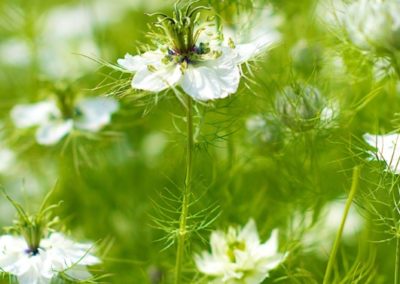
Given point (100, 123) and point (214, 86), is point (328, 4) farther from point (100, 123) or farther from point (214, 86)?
point (100, 123)

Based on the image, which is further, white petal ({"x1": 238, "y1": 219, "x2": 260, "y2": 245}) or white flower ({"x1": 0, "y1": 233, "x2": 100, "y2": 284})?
white petal ({"x1": 238, "y1": 219, "x2": 260, "y2": 245})

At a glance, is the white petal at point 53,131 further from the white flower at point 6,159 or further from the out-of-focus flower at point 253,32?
the out-of-focus flower at point 253,32

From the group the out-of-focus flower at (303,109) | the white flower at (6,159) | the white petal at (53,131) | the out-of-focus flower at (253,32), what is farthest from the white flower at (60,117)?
the out-of-focus flower at (303,109)

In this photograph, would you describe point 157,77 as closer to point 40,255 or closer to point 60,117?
point 40,255

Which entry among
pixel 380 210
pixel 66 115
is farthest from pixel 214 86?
pixel 66 115

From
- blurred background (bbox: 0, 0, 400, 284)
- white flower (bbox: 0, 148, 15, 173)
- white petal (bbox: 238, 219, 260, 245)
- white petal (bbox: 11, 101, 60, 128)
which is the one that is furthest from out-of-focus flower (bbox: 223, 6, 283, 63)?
white flower (bbox: 0, 148, 15, 173)

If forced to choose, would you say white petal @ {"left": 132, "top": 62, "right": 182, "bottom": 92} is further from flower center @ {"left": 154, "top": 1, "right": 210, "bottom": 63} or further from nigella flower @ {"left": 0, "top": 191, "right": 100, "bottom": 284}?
nigella flower @ {"left": 0, "top": 191, "right": 100, "bottom": 284}

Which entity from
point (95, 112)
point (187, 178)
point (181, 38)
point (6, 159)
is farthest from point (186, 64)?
point (6, 159)
